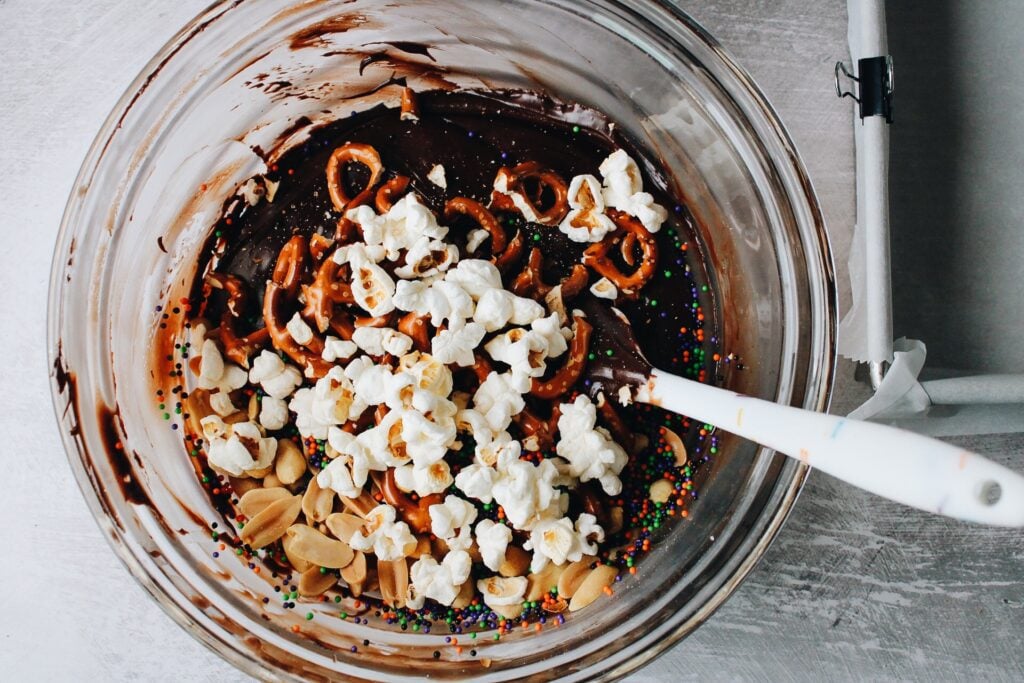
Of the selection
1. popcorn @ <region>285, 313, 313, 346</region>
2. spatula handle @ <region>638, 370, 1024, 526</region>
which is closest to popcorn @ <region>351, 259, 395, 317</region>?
popcorn @ <region>285, 313, 313, 346</region>

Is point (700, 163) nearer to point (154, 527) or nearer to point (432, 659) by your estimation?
point (432, 659)

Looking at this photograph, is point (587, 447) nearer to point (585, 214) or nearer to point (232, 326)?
point (585, 214)

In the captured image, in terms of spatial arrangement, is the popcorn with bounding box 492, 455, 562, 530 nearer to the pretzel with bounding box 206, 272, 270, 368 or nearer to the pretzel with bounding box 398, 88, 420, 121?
the pretzel with bounding box 206, 272, 270, 368

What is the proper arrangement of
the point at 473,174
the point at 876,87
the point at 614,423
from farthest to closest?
the point at 473,174 → the point at 614,423 → the point at 876,87

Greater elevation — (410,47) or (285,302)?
(410,47)

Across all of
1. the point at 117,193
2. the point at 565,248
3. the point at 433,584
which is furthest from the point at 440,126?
the point at 433,584

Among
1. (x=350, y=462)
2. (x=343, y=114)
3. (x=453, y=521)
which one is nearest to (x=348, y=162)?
(x=343, y=114)
